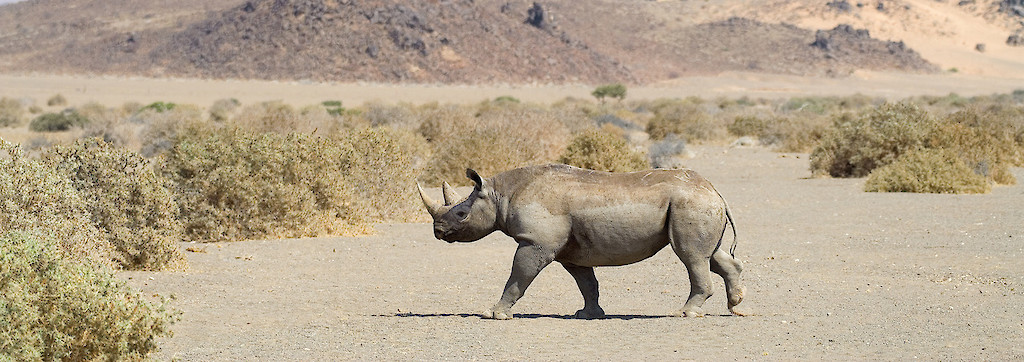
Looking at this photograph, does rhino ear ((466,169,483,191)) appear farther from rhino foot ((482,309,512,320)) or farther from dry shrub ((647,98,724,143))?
dry shrub ((647,98,724,143))

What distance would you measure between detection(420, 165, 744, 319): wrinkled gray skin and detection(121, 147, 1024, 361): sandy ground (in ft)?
1.31

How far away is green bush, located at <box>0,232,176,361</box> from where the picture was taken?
6.55 metres

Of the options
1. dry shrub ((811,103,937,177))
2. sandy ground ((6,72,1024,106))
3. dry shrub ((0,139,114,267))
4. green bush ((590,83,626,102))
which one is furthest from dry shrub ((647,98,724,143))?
dry shrub ((0,139,114,267))

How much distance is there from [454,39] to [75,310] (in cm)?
7829

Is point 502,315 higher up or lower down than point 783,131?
higher up

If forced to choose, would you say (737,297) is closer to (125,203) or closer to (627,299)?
(627,299)

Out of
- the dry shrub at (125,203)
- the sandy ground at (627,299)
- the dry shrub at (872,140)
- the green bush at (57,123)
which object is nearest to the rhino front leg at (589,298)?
the sandy ground at (627,299)

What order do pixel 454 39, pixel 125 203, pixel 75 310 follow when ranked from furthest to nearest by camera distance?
1. pixel 454 39
2. pixel 125 203
3. pixel 75 310

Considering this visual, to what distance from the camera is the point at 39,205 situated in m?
9.31

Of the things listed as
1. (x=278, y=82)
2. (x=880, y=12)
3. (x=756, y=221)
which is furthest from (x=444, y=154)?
(x=880, y=12)

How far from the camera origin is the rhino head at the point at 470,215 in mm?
9477

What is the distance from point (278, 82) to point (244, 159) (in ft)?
204

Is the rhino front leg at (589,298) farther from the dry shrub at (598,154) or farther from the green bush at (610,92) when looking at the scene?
the green bush at (610,92)

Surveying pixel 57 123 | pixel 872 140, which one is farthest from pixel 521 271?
pixel 57 123
